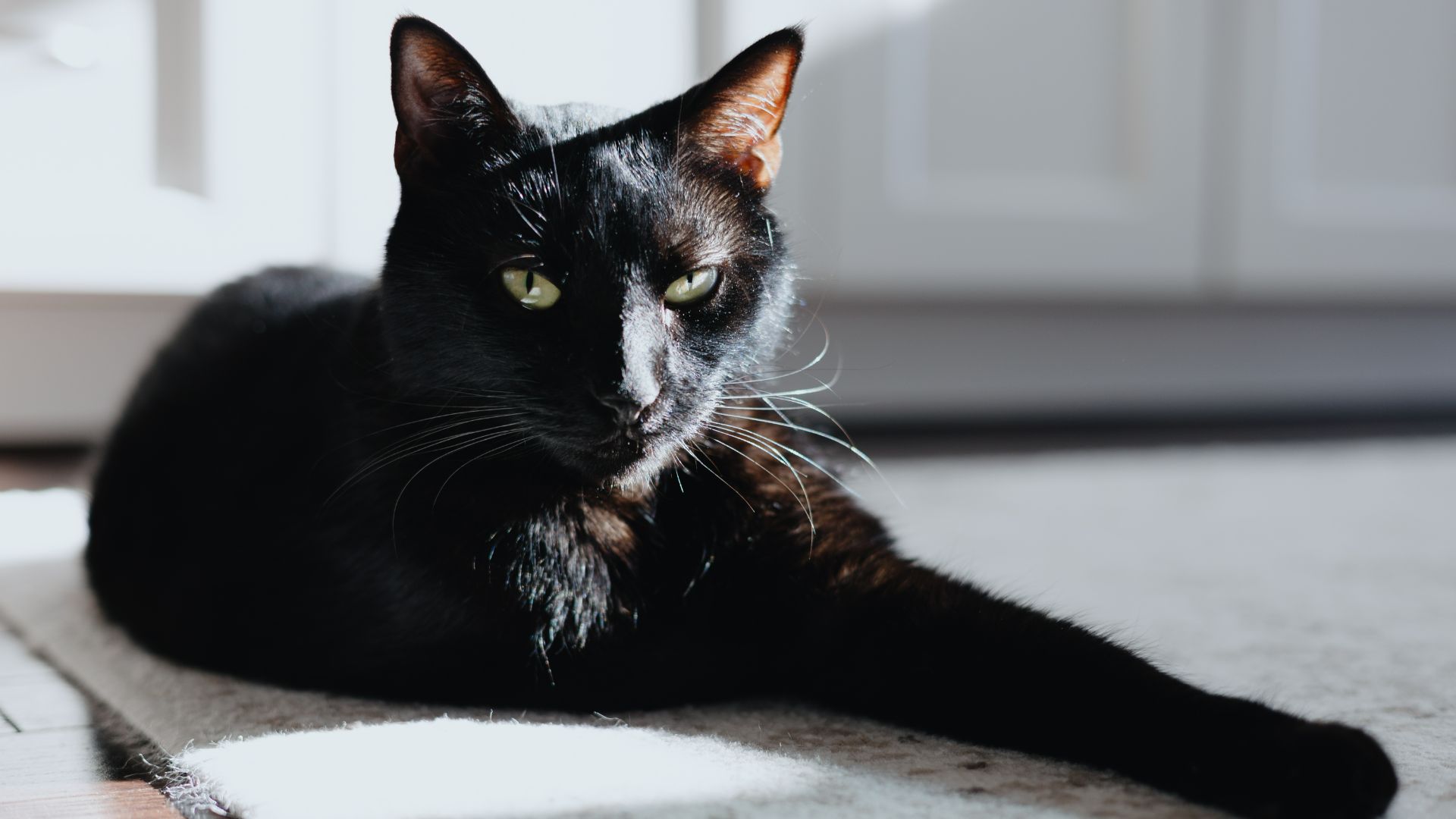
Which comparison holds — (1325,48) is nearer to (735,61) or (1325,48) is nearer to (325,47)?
(325,47)

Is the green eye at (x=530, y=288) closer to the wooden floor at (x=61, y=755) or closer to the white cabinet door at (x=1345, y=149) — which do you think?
the wooden floor at (x=61, y=755)

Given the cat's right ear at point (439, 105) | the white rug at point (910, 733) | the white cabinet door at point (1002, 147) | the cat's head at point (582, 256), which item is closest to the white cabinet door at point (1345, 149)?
the white cabinet door at point (1002, 147)

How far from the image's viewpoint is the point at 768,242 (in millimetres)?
844

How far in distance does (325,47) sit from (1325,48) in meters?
1.66

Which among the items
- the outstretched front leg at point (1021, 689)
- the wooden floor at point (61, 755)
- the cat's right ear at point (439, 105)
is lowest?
the wooden floor at point (61, 755)

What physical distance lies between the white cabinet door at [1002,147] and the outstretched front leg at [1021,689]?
1.21 metres

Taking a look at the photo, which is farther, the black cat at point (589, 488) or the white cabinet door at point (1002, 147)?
the white cabinet door at point (1002, 147)

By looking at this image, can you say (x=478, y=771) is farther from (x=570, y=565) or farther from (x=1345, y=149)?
(x=1345, y=149)

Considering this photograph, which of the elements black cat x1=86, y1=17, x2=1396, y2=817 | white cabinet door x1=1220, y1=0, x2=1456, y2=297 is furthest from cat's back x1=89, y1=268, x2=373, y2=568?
white cabinet door x1=1220, y1=0, x2=1456, y2=297

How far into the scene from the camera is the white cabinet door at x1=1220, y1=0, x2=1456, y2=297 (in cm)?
220

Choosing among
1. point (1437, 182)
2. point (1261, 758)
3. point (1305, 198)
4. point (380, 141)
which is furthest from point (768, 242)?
point (1437, 182)

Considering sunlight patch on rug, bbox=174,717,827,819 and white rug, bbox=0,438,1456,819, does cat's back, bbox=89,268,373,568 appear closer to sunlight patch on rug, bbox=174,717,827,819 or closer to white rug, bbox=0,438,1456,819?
white rug, bbox=0,438,1456,819

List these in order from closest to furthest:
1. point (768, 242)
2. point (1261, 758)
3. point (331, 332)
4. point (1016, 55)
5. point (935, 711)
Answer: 1. point (1261, 758)
2. point (935, 711)
3. point (768, 242)
4. point (331, 332)
5. point (1016, 55)

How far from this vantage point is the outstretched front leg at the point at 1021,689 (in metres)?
0.57
